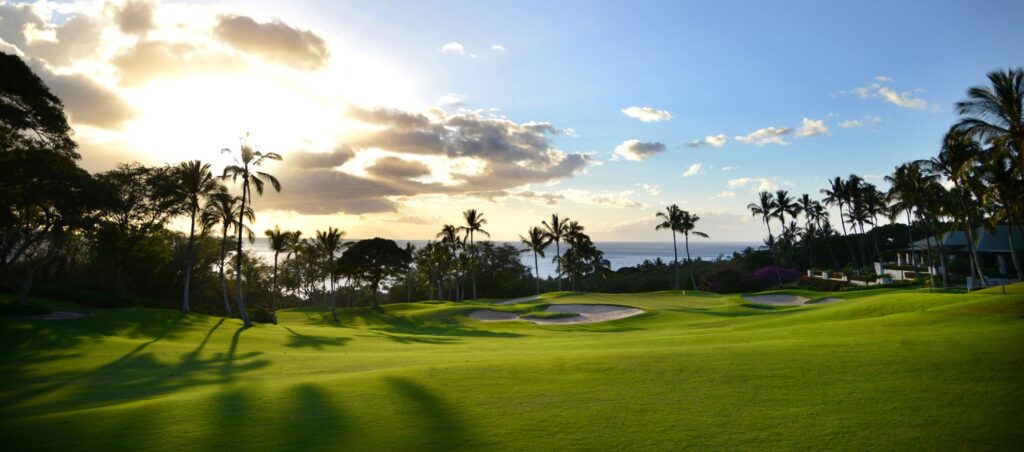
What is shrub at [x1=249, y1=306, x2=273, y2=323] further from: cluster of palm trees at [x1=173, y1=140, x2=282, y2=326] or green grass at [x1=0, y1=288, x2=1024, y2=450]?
green grass at [x1=0, y1=288, x2=1024, y2=450]

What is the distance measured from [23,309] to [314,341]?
49.8ft

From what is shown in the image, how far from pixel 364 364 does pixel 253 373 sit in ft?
10.7

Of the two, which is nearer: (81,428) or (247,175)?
(81,428)

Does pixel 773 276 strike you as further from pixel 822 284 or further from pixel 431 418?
pixel 431 418

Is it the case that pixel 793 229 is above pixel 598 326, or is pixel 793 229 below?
above

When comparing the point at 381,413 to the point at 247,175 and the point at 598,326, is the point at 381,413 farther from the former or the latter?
the point at 247,175

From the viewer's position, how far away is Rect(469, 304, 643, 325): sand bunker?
134 ft

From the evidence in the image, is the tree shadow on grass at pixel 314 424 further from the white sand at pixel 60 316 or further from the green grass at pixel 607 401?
the white sand at pixel 60 316

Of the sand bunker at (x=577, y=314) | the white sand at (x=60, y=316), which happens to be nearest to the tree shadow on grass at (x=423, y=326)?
the sand bunker at (x=577, y=314)

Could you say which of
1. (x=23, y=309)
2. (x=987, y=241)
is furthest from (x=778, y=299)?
(x=23, y=309)

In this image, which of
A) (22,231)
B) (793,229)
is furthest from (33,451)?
(793,229)

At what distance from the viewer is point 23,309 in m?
27.6

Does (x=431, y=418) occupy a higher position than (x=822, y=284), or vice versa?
(x=822, y=284)

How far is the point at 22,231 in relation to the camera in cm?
3584
